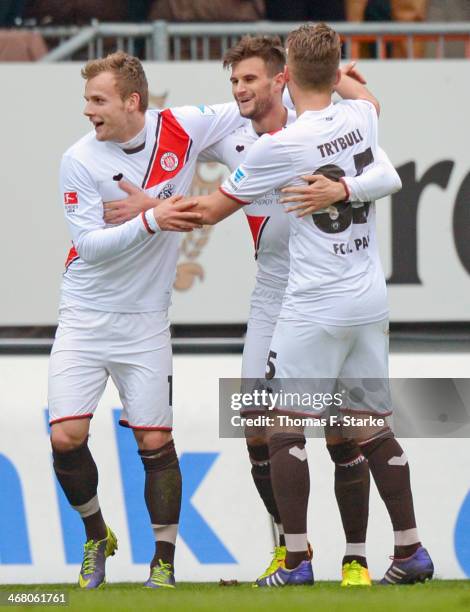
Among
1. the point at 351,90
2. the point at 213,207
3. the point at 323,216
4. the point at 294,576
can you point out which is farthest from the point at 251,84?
the point at 294,576

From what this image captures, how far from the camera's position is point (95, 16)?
8.74 m

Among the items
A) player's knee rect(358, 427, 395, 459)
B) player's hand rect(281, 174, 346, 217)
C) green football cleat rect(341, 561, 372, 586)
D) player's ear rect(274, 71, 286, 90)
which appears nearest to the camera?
player's hand rect(281, 174, 346, 217)

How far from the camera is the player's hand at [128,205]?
20.5 feet

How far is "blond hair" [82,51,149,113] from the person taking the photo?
6285mm

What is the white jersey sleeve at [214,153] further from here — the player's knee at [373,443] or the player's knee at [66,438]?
the player's knee at [373,443]

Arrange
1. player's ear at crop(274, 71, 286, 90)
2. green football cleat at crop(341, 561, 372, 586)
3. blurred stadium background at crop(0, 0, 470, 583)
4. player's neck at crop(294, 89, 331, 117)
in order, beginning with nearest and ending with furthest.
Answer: player's neck at crop(294, 89, 331, 117) < green football cleat at crop(341, 561, 372, 586) < player's ear at crop(274, 71, 286, 90) < blurred stadium background at crop(0, 0, 470, 583)

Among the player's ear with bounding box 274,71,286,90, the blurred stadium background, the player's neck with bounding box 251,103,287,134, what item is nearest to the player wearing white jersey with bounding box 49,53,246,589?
the player's neck with bounding box 251,103,287,134

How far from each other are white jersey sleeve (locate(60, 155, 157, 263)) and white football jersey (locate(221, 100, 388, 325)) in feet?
1.65

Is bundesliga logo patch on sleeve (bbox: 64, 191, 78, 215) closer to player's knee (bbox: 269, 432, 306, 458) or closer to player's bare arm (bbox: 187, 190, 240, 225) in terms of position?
player's bare arm (bbox: 187, 190, 240, 225)

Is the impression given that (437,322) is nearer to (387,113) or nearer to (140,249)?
(387,113)

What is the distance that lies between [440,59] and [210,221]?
310cm

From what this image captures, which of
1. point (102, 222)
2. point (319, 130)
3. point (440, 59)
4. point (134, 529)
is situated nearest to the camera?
point (319, 130)

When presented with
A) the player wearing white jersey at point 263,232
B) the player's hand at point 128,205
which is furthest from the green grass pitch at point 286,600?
the player's hand at point 128,205

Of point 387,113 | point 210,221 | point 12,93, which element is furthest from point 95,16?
point 210,221
